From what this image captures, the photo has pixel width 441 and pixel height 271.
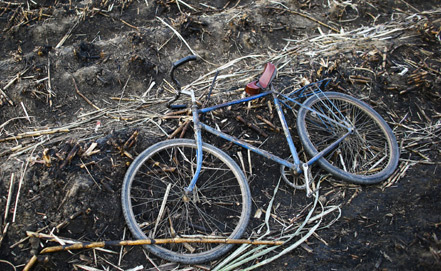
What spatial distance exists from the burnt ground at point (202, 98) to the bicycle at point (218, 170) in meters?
0.19

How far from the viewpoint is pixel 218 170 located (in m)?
3.98

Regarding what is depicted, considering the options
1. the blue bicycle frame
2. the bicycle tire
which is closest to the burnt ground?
the bicycle tire

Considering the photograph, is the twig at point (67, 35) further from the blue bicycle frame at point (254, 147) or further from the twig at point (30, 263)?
the twig at point (30, 263)

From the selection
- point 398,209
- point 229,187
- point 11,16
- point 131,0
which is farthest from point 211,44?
point 398,209

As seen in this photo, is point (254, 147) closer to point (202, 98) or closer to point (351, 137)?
point (202, 98)

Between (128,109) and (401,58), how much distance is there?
13.8ft

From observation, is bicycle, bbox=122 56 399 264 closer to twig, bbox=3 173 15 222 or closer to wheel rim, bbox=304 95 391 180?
wheel rim, bbox=304 95 391 180

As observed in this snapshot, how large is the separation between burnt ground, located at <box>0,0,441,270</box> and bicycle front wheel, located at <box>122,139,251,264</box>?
0.62 feet

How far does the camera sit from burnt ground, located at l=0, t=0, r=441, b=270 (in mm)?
3383

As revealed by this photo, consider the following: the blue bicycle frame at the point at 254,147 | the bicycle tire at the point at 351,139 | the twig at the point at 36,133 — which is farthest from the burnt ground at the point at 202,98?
the blue bicycle frame at the point at 254,147

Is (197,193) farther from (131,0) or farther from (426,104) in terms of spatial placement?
(131,0)

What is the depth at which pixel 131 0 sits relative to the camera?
6027 millimetres

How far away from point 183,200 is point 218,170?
65 cm

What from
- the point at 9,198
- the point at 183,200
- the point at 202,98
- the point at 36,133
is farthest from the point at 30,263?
the point at 202,98
